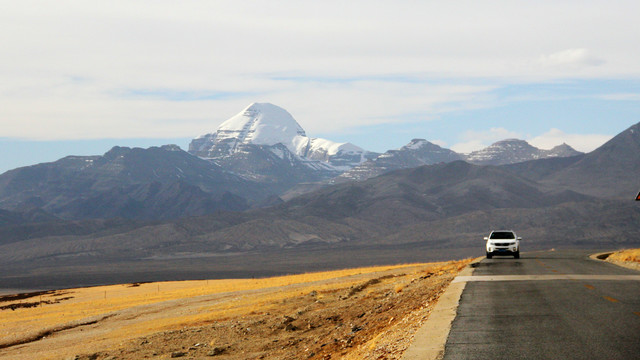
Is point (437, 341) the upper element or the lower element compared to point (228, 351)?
upper

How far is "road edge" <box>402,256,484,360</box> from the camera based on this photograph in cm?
1207

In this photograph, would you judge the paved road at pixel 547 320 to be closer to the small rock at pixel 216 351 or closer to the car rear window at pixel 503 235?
the small rock at pixel 216 351

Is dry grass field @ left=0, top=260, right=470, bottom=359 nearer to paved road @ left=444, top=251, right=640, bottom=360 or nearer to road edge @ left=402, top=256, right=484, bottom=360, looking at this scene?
road edge @ left=402, top=256, right=484, bottom=360

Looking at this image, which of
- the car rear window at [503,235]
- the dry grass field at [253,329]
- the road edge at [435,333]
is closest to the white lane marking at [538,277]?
the dry grass field at [253,329]

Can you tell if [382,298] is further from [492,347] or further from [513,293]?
[492,347]

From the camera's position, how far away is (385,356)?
13.0 m

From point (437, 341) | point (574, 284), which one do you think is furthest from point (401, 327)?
point (574, 284)

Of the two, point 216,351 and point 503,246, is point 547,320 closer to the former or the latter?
point 216,351

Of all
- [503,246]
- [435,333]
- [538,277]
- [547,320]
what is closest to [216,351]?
[435,333]

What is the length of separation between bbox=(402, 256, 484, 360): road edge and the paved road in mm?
176

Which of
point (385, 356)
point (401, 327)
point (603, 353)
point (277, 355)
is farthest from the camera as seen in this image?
point (277, 355)

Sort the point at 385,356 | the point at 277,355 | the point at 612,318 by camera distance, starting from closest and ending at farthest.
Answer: the point at 385,356 < the point at 612,318 < the point at 277,355

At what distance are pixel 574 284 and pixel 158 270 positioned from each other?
169m

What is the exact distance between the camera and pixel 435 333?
557 inches
